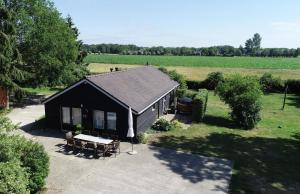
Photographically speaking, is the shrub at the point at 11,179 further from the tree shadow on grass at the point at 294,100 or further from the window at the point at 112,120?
the tree shadow on grass at the point at 294,100

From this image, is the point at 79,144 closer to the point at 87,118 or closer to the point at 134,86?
the point at 87,118

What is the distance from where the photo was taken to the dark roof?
2409 cm

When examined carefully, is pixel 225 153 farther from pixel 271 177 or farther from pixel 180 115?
pixel 180 115

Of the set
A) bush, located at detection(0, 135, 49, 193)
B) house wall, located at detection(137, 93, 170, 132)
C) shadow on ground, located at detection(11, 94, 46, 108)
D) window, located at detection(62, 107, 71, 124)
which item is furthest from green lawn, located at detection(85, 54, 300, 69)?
bush, located at detection(0, 135, 49, 193)

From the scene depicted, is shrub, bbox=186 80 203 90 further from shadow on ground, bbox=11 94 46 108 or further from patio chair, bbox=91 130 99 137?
patio chair, bbox=91 130 99 137

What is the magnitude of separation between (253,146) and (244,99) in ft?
19.5

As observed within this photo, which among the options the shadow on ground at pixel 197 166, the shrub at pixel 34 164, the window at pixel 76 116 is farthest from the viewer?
the window at pixel 76 116

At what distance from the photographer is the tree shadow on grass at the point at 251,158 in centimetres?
1734

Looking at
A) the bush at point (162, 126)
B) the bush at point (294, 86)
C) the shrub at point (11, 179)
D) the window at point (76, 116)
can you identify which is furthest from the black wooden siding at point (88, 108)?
the bush at point (294, 86)

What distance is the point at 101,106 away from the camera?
949 inches

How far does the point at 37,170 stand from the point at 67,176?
276 cm

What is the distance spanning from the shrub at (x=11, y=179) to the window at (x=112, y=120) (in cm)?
1227

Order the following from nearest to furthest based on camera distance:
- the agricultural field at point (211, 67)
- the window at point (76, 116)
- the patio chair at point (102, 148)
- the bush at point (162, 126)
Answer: the patio chair at point (102, 148) → the window at point (76, 116) → the bush at point (162, 126) → the agricultural field at point (211, 67)

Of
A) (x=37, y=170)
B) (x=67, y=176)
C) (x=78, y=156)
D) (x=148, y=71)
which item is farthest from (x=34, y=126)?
(x=148, y=71)
